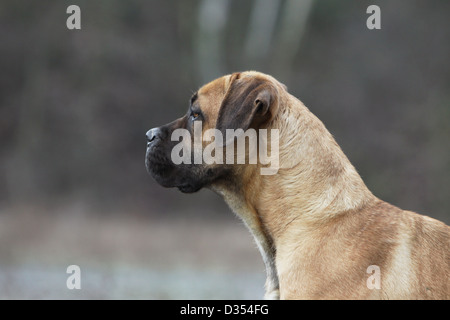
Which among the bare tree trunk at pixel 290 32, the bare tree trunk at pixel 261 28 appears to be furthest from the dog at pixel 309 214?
the bare tree trunk at pixel 290 32

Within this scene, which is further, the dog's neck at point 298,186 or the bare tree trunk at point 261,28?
the bare tree trunk at point 261,28

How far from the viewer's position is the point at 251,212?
162 inches

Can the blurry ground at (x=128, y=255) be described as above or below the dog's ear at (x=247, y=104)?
below

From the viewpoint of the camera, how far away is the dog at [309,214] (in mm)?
3605

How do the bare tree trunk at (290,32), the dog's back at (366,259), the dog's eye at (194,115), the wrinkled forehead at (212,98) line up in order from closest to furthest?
the dog's back at (366,259)
the wrinkled forehead at (212,98)
the dog's eye at (194,115)
the bare tree trunk at (290,32)

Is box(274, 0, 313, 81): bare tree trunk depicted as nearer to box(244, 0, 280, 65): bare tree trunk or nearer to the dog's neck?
box(244, 0, 280, 65): bare tree trunk

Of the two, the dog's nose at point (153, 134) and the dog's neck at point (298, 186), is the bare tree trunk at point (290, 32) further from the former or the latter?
the dog's neck at point (298, 186)

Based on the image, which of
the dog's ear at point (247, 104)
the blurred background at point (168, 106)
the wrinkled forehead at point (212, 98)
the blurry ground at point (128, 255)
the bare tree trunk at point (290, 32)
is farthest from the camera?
the bare tree trunk at point (290, 32)

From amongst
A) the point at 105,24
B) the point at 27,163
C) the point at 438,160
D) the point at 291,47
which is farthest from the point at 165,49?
the point at 438,160

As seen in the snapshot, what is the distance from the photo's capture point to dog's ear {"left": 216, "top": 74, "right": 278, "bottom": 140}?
3.86 m

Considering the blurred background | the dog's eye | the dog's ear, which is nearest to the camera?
the dog's ear

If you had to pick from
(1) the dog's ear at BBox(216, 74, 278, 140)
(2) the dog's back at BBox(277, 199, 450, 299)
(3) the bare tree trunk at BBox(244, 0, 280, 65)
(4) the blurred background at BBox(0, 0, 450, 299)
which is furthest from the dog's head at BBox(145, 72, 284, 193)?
(3) the bare tree trunk at BBox(244, 0, 280, 65)

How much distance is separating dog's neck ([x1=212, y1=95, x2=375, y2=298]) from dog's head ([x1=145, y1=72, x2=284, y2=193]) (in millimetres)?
150

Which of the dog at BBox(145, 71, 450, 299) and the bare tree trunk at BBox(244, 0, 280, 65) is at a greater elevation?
the bare tree trunk at BBox(244, 0, 280, 65)
